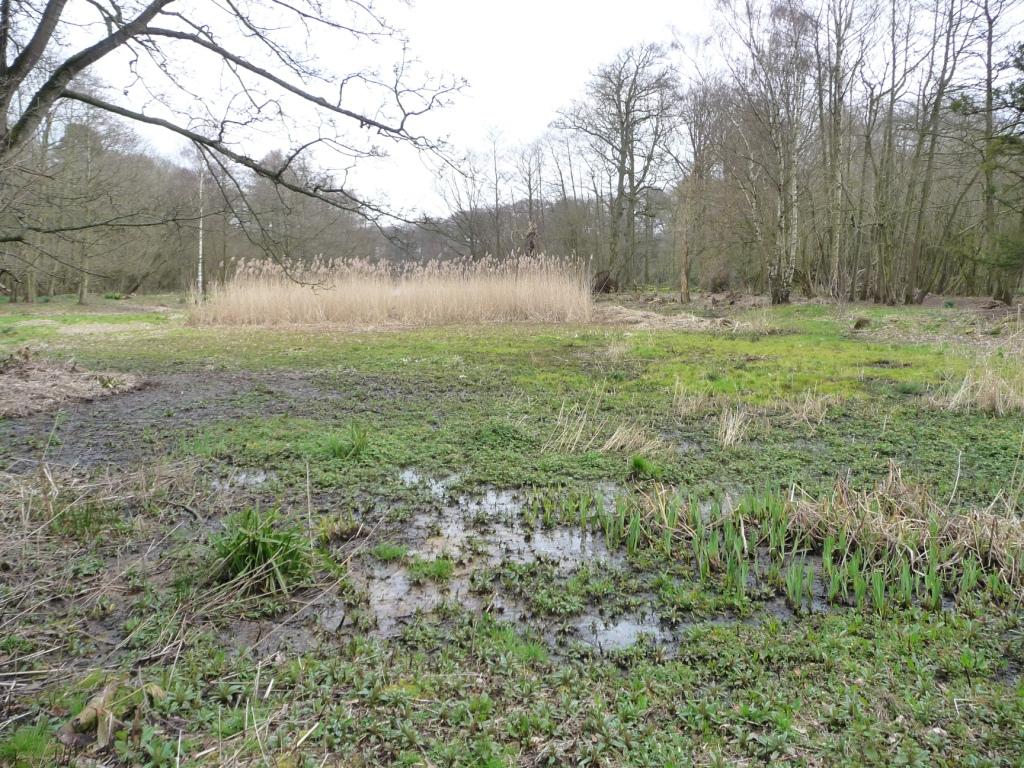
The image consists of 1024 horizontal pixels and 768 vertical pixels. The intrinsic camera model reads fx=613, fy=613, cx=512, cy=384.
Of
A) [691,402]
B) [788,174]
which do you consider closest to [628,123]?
[788,174]

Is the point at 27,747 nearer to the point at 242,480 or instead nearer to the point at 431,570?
the point at 431,570

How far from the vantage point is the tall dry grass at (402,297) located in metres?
13.9

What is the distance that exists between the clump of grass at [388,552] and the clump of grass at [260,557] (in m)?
0.33

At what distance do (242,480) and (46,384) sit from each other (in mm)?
3816

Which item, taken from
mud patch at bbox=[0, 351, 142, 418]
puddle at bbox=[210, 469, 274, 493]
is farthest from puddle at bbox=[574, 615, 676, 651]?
mud patch at bbox=[0, 351, 142, 418]

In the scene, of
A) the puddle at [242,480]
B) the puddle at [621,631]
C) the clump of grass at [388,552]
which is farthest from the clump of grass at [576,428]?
the puddle at [621,631]

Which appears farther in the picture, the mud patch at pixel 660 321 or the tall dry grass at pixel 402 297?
the tall dry grass at pixel 402 297

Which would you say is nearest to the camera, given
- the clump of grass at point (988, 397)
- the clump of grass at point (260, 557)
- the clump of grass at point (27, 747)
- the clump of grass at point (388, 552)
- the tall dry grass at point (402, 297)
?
the clump of grass at point (27, 747)

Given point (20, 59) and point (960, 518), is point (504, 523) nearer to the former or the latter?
point (960, 518)

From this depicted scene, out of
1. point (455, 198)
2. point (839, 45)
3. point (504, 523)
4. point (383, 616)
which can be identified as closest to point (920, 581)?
point (504, 523)

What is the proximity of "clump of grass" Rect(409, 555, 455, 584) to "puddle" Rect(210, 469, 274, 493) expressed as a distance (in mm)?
1459

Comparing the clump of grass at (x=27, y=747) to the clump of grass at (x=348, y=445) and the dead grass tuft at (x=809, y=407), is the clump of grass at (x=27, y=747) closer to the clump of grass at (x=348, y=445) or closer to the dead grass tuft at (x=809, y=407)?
the clump of grass at (x=348, y=445)

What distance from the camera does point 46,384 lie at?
6.11 metres

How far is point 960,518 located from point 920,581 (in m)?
0.54
